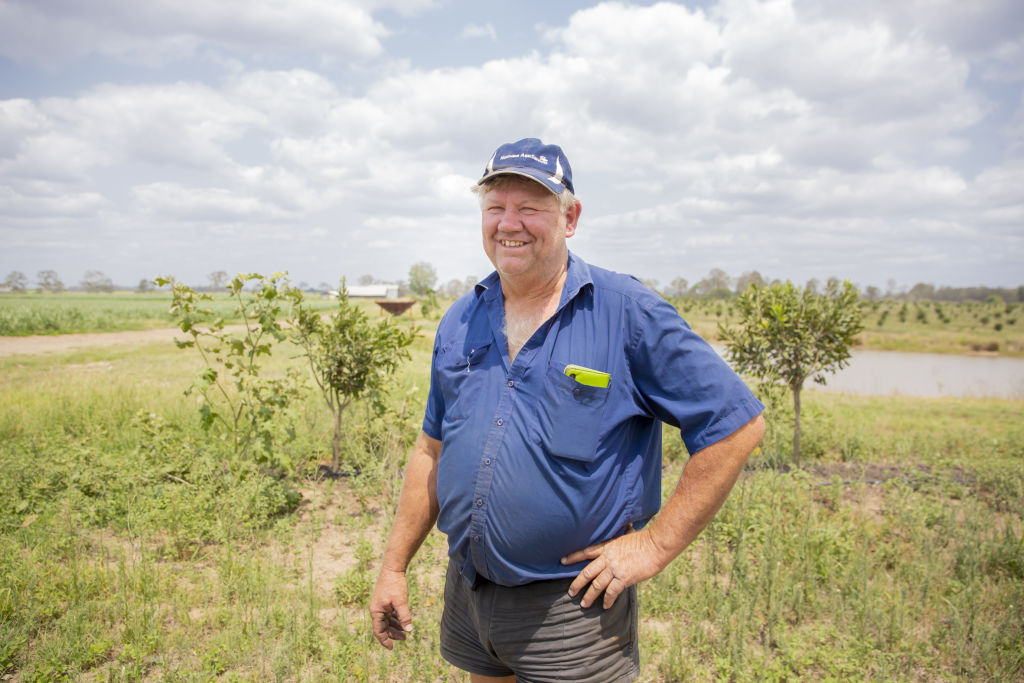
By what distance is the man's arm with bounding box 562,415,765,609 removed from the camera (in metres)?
1.70

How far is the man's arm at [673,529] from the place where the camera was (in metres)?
1.70

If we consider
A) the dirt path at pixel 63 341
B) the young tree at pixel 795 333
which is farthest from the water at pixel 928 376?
the dirt path at pixel 63 341

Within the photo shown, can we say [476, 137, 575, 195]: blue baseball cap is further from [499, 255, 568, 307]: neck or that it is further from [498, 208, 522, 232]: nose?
[499, 255, 568, 307]: neck

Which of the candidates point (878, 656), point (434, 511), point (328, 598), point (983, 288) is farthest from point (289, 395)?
point (983, 288)

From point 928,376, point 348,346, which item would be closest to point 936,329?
point 928,376

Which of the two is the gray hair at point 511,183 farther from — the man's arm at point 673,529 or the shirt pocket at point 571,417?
the man's arm at point 673,529

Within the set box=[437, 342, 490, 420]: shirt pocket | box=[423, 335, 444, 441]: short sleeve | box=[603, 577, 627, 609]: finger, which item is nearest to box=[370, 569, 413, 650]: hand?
box=[423, 335, 444, 441]: short sleeve

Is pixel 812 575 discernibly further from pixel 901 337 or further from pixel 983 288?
pixel 983 288

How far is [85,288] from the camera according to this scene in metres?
103

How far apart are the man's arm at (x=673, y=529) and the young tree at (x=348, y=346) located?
5.20 m

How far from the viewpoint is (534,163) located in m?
1.91

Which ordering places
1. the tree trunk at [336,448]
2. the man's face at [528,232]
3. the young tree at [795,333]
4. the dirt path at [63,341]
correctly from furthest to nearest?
the dirt path at [63,341] < the young tree at [795,333] < the tree trunk at [336,448] < the man's face at [528,232]

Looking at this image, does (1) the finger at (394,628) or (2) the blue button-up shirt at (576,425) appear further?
(1) the finger at (394,628)

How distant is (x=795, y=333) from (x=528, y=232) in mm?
7597
